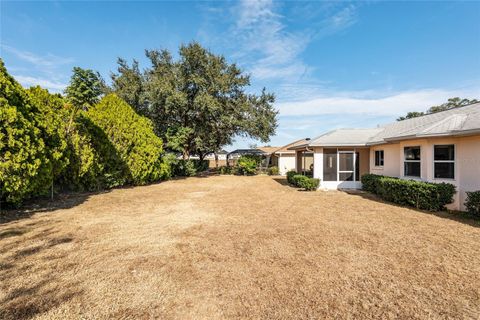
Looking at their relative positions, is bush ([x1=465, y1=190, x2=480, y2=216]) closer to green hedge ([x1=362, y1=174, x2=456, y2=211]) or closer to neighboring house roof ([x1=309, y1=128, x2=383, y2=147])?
green hedge ([x1=362, y1=174, x2=456, y2=211])

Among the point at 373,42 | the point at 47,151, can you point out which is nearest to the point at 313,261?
the point at 47,151

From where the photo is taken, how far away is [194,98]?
19859 mm

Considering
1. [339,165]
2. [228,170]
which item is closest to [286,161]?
[228,170]

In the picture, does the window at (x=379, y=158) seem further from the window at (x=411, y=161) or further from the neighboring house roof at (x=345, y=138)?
the window at (x=411, y=161)

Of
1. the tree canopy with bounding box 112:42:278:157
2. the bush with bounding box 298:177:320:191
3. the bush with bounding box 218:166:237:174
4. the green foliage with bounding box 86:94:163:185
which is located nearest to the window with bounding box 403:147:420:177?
the bush with bounding box 298:177:320:191

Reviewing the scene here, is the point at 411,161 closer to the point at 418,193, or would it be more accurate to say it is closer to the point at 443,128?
the point at 443,128

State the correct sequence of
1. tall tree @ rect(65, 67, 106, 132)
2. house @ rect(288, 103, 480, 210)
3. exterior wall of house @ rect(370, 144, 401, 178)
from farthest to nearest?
tall tree @ rect(65, 67, 106, 132) → exterior wall of house @ rect(370, 144, 401, 178) → house @ rect(288, 103, 480, 210)

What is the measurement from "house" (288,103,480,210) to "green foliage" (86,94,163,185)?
10829 millimetres

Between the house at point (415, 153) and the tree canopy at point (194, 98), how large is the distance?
968 centimetres

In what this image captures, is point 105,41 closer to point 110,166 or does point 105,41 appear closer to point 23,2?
point 23,2

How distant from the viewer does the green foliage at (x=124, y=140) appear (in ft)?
41.3

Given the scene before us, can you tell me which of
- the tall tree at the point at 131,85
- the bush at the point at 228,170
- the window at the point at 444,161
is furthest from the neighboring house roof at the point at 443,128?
the tall tree at the point at 131,85

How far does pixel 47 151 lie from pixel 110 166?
4.45 meters

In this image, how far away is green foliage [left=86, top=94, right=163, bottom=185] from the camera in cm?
1259
